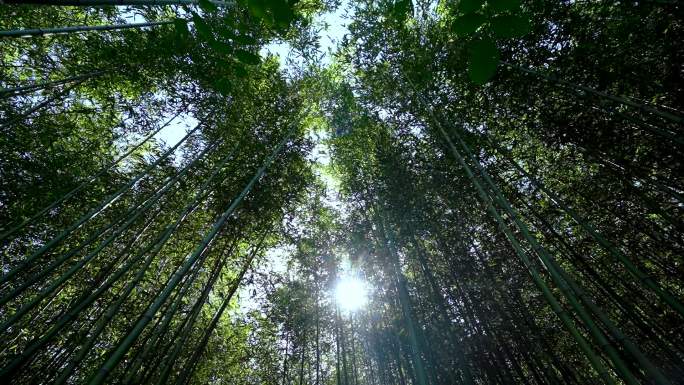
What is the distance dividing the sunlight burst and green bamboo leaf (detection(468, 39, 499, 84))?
8341mm

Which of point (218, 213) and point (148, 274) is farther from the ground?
point (218, 213)

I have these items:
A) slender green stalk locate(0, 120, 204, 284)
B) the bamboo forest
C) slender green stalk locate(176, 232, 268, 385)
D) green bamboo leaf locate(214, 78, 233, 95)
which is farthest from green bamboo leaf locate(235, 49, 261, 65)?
slender green stalk locate(176, 232, 268, 385)

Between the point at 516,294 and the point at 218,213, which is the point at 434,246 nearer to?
the point at 516,294

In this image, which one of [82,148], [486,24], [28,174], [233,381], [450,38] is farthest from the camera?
[233,381]

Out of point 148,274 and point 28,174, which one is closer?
point 28,174

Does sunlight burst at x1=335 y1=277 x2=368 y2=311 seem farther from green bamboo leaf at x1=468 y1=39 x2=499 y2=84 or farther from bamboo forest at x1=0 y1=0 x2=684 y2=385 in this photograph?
green bamboo leaf at x1=468 y1=39 x2=499 y2=84

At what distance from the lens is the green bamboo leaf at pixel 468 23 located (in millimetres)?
641

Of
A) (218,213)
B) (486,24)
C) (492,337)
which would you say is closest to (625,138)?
(492,337)

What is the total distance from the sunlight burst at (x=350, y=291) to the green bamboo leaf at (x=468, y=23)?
8391mm

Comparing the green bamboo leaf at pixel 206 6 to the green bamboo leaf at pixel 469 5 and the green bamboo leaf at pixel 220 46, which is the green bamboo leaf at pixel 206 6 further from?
the green bamboo leaf at pixel 469 5

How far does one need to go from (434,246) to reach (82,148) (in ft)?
23.1

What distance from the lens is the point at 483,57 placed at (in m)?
0.66

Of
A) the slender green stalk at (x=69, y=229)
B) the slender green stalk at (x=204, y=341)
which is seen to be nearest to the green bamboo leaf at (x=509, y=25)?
the slender green stalk at (x=69, y=229)

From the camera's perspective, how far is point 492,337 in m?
4.97
